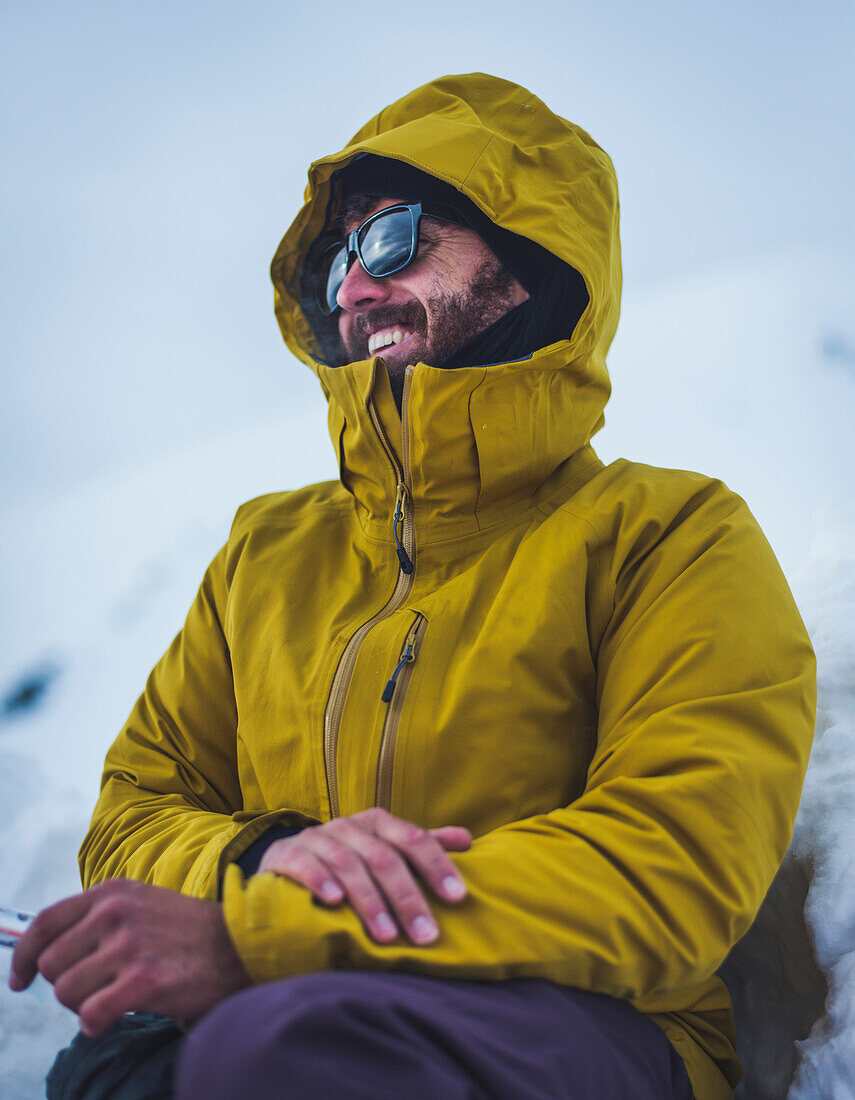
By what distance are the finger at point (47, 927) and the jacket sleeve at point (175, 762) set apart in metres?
0.36

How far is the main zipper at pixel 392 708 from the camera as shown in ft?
4.34

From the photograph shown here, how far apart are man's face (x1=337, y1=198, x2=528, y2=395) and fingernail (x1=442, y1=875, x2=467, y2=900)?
109 cm

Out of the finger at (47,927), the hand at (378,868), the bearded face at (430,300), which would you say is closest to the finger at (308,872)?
the hand at (378,868)

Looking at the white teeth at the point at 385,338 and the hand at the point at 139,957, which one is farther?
the white teeth at the point at 385,338

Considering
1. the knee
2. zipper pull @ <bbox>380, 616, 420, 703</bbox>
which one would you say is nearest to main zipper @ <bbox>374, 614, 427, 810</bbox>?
zipper pull @ <bbox>380, 616, 420, 703</bbox>

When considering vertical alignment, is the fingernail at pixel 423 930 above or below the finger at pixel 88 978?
below

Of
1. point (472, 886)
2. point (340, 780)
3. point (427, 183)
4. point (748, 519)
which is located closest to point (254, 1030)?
point (472, 886)

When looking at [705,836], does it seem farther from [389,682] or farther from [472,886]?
A: [389,682]

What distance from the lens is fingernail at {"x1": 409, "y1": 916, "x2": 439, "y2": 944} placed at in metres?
0.85

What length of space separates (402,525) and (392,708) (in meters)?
0.39

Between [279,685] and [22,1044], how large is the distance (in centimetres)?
108

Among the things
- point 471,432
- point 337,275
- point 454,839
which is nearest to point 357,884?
point 454,839

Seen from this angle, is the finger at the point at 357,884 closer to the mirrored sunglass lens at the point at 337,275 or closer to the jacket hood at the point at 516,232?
the jacket hood at the point at 516,232

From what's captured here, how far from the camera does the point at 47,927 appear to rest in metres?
0.93
